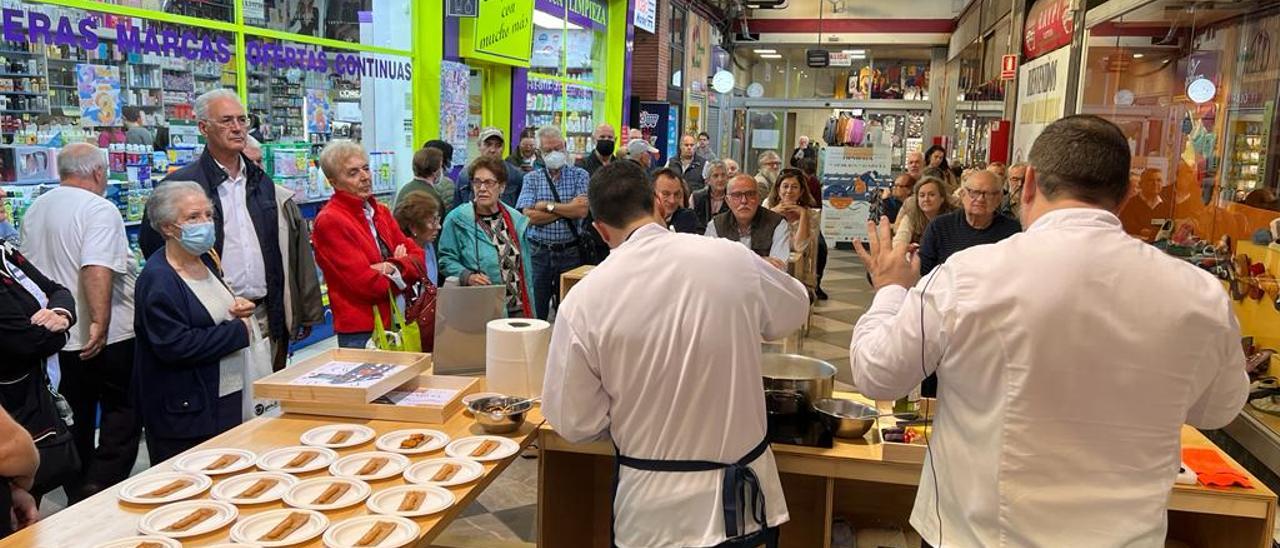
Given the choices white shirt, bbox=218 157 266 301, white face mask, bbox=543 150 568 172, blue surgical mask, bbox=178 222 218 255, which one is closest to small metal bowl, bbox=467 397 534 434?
blue surgical mask, bbox=178 222 218 255

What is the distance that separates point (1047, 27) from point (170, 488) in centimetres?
1005

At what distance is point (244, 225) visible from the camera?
12.9 ft

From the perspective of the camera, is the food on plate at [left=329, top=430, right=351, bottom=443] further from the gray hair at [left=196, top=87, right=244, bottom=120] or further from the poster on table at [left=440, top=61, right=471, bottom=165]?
the poster on table at [left=440, top=61, right=471, bottom=165]

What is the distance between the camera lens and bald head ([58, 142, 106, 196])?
391 centimetres

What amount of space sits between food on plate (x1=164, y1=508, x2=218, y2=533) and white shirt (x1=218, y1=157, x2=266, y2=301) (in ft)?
6.25

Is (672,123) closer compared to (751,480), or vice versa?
(751,480)

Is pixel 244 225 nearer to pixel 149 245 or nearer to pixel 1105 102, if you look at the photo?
pixel 149 245

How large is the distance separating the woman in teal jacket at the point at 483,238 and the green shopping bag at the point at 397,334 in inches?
22.1

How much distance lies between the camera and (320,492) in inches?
91.8

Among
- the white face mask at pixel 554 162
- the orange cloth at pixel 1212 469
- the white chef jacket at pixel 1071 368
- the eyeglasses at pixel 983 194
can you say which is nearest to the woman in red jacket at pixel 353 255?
the white face mask at pixel 554 162

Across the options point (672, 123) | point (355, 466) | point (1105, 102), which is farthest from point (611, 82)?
point (355, 466)

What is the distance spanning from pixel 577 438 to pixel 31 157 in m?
3.89

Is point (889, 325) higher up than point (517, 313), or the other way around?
point (889, 325)

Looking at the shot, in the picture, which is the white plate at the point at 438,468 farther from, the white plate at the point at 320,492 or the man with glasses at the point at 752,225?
the man with glasses at the point at 752,225
